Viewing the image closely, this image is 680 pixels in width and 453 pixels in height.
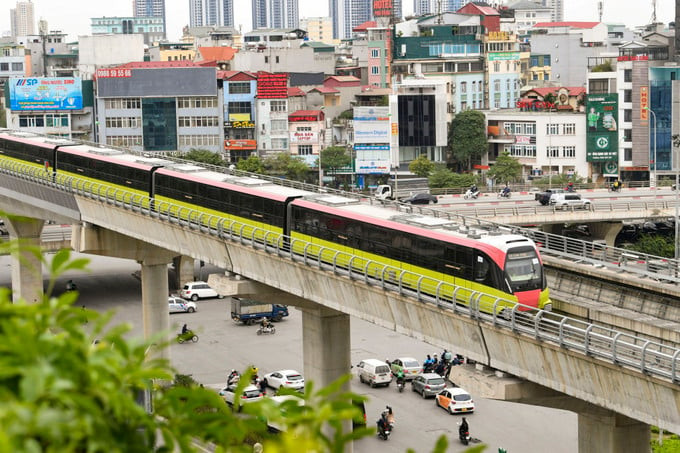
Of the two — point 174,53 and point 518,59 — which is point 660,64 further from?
point 174,53

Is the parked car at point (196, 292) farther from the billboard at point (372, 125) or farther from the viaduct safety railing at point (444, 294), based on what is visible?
the billboard at point (372, 125)

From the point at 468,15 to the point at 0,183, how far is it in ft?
228

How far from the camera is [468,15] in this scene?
389 ft

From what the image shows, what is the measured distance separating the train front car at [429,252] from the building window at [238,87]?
6736 centimetres

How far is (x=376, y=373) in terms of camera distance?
43531 millimetres

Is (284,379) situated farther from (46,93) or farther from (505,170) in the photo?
(46,93)

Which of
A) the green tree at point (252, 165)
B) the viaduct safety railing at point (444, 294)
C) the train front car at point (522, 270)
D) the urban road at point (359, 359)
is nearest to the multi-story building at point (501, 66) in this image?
the green tree at point (252, 165)

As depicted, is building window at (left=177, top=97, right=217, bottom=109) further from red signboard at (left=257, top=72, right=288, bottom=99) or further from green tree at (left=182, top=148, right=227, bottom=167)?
green tree at (left=182, top=148, right=227, bottom=167)

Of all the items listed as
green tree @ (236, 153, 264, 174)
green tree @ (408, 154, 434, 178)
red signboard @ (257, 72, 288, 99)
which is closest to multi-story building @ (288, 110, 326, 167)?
red signboard @ (257, 72, 288, 99)

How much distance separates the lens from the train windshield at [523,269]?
26.3 meters

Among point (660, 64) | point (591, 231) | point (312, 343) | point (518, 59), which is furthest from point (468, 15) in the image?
point (312, 343)

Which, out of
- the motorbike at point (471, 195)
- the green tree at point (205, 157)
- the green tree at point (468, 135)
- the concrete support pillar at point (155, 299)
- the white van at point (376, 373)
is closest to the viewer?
the white van at point (376, 373)

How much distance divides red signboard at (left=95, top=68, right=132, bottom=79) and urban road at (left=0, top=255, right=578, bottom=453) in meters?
29.7

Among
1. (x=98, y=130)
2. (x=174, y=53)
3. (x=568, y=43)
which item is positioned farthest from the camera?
(x=174, y=53)
